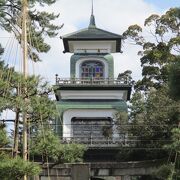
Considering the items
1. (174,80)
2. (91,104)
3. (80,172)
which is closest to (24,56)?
(174,80)

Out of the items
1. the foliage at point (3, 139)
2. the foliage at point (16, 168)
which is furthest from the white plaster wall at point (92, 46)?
the foliage at point (16, 168)

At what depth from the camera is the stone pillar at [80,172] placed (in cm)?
1708

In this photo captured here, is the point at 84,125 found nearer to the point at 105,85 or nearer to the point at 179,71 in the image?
the point at 105,85

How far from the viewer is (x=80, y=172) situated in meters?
17.2

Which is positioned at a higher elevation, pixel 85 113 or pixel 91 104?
pixel 91 104

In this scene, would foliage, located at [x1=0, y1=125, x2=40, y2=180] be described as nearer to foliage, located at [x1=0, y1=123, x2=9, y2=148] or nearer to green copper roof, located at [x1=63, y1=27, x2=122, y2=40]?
foliage, located at [x1=0, y1=123, x2=9, y2=148]

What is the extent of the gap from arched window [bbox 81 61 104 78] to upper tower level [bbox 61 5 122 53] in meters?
0.59

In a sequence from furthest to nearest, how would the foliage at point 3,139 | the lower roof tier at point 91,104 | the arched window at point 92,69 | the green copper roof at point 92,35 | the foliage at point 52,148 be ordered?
1. the arched window at point 92,69
2. the green copper roof at point 92,35
3. the lower roof tier at point 91,104
4. the foliage at point 52,148
5. the foliage at point 3,139

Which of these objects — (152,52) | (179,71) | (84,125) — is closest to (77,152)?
(179,71)

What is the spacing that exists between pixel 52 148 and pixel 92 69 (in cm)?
1479

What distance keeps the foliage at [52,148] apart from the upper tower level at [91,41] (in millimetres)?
14114

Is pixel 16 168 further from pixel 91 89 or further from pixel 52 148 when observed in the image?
pixel 91 89

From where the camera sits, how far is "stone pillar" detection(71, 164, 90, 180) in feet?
56.0

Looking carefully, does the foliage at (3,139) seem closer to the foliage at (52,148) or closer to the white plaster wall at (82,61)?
the foliage at (52,148)
